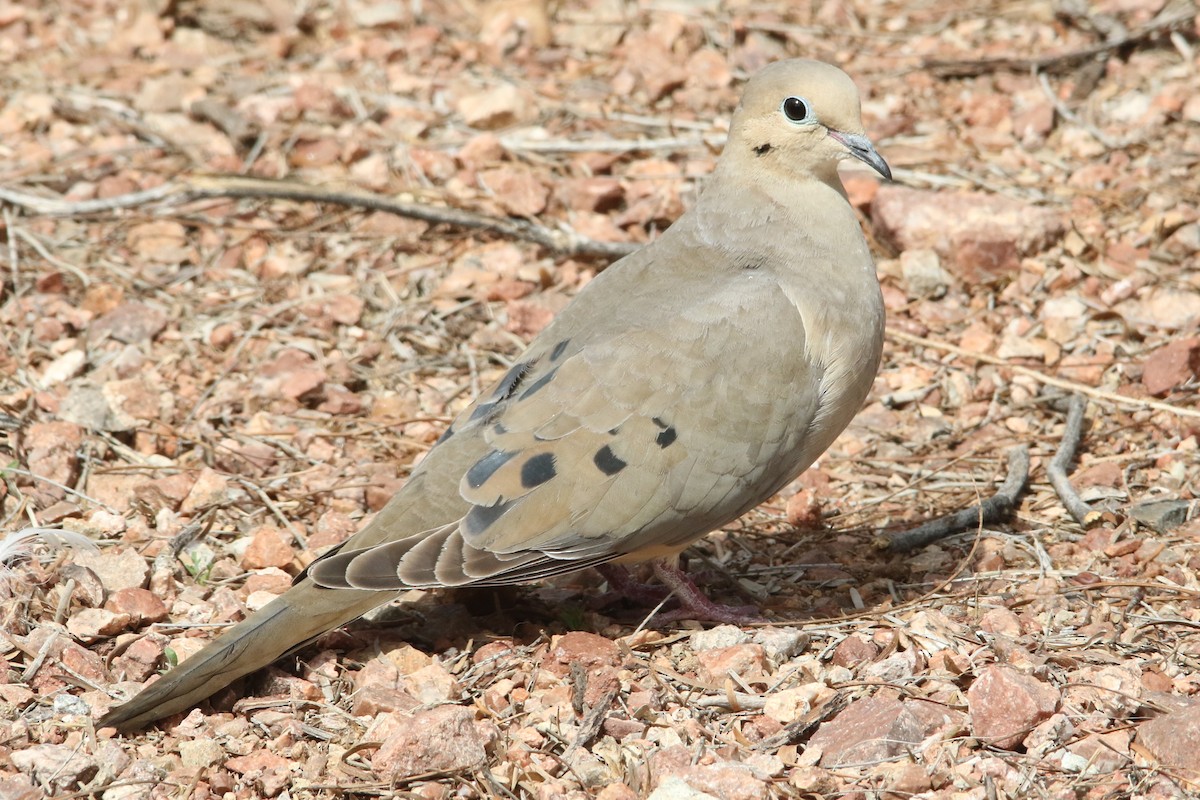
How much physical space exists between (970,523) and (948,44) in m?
3.55

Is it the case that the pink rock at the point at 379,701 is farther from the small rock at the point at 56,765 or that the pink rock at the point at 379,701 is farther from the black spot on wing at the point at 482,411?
the black spot on wing at the point at 482,411

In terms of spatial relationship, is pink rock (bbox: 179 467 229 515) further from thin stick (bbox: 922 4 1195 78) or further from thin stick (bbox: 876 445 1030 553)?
thin stick (bbox: 922 4 1195 78)

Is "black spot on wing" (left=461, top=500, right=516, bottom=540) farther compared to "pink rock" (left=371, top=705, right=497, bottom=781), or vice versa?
"black spot on wing" (left=461, top=500, right=516, bottom=540)

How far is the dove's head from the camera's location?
13.7 ft

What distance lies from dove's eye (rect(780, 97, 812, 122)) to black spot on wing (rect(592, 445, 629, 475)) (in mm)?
1223

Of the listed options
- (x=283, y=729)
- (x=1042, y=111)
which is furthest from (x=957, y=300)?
(x=283, y=729)

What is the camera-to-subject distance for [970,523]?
4512 millimetres

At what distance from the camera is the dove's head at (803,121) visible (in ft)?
13.7

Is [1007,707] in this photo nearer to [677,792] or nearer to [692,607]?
[677,792]

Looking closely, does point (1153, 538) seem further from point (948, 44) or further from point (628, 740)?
point (948, 44)

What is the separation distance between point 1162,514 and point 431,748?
2.41m

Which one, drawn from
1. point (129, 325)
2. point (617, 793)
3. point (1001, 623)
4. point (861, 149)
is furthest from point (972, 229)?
point (129, 325)

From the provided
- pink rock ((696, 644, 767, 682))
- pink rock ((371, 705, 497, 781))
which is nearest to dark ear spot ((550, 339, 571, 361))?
pink rock ((696, 644, 767, 682))

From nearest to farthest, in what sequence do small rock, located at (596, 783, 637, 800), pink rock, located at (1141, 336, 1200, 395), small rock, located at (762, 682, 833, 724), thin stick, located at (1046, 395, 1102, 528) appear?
small rock, located at (596, 783, 637, 800) → small rock, located at (762, 682, 833, 724) → thin stick, located at (1046, 395, 1102, 528) → pink rock, located at (1141, 336, 1200, 395)
